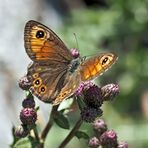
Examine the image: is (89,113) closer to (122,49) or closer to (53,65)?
(53,65)

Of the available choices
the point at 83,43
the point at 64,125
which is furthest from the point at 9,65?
the point at 64,125

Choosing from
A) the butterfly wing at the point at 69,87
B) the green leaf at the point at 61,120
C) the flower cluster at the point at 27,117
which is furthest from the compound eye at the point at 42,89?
the green leaf at the point at 61,120

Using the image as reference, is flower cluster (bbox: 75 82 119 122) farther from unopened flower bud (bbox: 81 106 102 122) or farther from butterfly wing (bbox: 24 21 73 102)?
butterfly wing (bbox: 24 21 73 102)

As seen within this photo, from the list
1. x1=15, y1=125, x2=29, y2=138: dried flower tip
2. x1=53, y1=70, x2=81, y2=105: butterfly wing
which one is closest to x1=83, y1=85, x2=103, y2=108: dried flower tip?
x1=53, y1=70, x2=81, y2=105: butterfly wing

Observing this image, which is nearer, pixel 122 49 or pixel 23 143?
pixel 23 143

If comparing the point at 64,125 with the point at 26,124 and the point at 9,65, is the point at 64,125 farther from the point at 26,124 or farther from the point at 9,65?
the point at 9,65

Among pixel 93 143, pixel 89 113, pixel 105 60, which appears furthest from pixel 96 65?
pixel 93 143

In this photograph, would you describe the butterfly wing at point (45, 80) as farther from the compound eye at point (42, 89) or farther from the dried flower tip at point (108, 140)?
the dried flower tip at point (108, 140)
